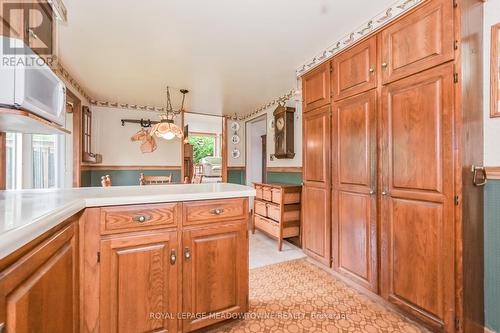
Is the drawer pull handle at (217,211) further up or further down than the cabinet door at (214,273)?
further up

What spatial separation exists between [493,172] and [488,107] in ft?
1.35

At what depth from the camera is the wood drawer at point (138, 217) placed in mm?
1168

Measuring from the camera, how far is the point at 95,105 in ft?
14.6

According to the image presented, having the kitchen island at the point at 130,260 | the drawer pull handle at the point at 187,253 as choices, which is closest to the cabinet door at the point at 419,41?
the kitchen island at the point at 130,260

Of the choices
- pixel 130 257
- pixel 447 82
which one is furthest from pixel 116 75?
pixel 447 82

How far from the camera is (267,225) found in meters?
3.22

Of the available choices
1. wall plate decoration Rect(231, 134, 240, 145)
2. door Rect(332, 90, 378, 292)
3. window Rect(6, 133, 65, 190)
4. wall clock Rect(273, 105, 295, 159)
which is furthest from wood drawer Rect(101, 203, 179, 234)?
wall plate decoration Rect(231, 134, 240, 145)

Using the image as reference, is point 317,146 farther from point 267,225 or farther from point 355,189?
point 267,225

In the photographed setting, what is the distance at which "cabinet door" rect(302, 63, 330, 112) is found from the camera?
2331 millimetres

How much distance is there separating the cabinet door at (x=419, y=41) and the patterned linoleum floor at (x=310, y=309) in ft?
5.77

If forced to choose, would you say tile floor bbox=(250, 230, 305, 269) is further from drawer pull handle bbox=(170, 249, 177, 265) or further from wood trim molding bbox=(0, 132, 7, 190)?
wood trim molding bbox=(0, 132, 7, 190)

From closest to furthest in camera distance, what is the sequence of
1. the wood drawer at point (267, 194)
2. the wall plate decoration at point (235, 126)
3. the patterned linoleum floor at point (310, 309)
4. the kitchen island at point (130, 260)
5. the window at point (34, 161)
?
the kitchen island at point (130, 260), the patterned linoleum floor at point (310, 309), the window at point (34, 161), the wood drawer at point (267, 194), the wall plate decoration at point (235, 126)

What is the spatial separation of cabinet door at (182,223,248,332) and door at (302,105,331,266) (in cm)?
114

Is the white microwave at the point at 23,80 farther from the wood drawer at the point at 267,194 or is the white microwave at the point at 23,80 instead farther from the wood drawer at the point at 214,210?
the wood drawer at the point at 267,194
